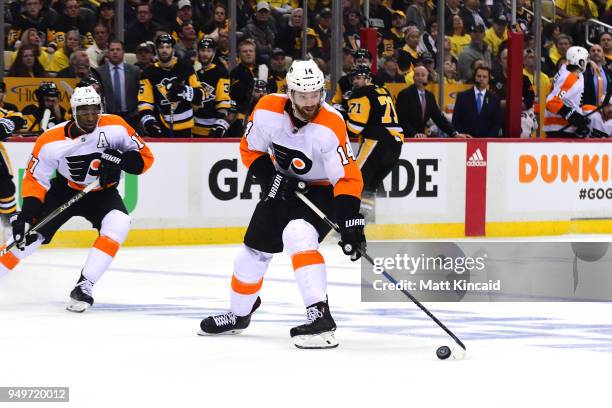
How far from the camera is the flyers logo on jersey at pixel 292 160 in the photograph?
6109 mm

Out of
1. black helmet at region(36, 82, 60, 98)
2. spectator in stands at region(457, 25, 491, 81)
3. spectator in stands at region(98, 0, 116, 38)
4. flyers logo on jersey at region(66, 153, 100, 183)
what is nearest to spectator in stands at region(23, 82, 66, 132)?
black helmet at region(36, 82, 60, 98)

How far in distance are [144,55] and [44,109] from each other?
1008 mm

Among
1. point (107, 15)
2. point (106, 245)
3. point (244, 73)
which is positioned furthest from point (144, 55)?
point (106, 245)

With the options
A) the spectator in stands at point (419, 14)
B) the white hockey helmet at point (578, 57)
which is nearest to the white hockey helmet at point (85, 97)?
the spectator in stands at point (419, 14)

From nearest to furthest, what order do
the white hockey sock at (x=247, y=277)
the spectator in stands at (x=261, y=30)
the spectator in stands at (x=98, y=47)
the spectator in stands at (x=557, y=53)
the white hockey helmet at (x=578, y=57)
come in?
Result: 1. the white hockey sock at (x=247, y=277)
2. the spectator in stands at (x=98, y=47)
3. the spectator in stands at (x=261, y=30)
4. the white hockey helmet at (x=578, y=57)
5. the spectator in stands at (x=557, y=53)

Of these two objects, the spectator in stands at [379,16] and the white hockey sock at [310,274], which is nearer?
the white hockey sock at [310,274]

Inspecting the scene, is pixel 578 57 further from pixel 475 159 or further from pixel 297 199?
pixel 297 199

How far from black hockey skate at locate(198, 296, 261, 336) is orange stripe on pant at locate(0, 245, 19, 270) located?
1.66 metres

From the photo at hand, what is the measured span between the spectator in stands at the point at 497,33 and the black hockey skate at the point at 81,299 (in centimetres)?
717

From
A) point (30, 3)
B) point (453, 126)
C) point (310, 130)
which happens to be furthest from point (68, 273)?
point (453, 126)

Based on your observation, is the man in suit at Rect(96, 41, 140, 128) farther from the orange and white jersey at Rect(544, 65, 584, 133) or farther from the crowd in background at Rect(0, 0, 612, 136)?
the orange and white jersey at Rect(544, 65, 584, 133)

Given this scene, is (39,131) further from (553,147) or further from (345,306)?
(553,147)

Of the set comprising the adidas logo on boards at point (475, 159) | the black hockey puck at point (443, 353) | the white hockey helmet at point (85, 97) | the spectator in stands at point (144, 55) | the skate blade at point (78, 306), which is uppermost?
the spectator in stands at point (144, 55)

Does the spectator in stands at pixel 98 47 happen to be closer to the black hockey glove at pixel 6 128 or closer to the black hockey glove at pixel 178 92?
the black hockey glove at pixel 178 92
